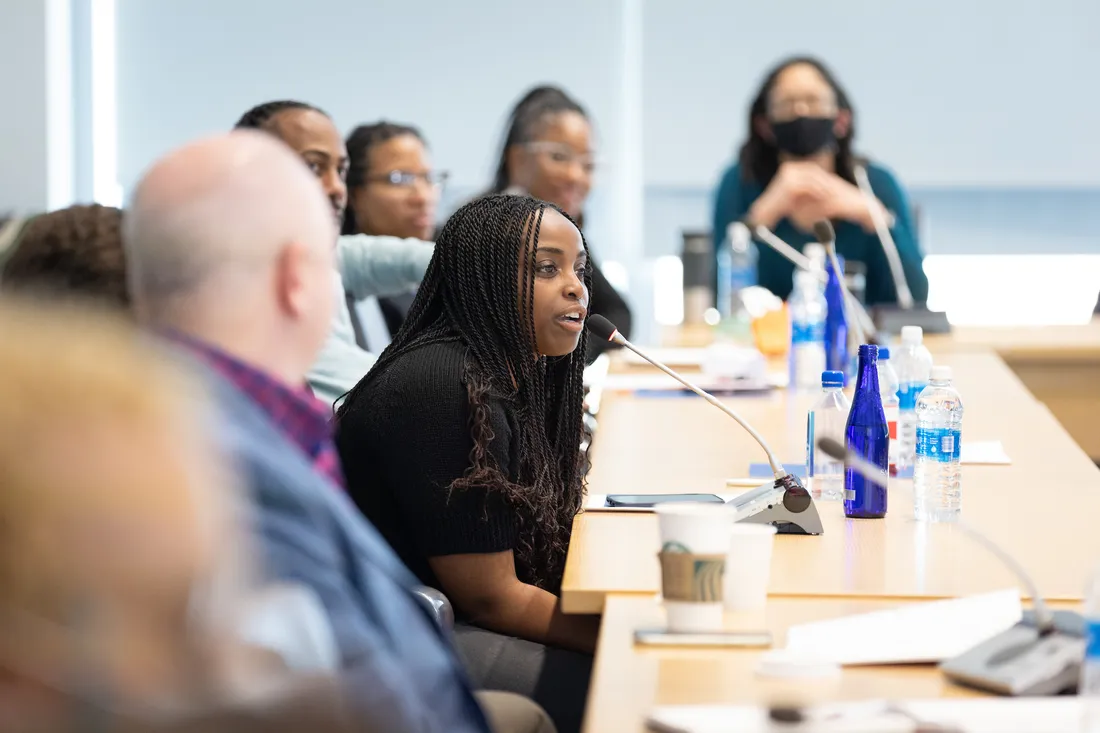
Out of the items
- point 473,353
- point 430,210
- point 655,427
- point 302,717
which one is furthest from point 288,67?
point 302,717

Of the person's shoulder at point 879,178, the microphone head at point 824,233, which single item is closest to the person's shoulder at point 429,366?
the microphone head at point 824,233

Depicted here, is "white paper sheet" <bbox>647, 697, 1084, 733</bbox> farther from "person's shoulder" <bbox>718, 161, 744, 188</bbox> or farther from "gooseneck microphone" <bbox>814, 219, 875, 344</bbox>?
"person's shoulder" <bbox>718, 161, 744, 188</bbox>

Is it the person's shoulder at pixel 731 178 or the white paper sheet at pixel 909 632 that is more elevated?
the person's shoulder at pixel 731 178

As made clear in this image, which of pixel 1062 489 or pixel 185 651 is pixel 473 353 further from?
pixel 185 651

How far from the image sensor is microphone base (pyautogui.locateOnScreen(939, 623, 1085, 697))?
3.85ft

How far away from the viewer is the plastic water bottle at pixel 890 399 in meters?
2.12

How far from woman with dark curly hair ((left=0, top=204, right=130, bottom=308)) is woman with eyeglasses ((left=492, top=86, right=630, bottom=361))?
247 cm

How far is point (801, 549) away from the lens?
170cm

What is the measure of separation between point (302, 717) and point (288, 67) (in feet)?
17.8

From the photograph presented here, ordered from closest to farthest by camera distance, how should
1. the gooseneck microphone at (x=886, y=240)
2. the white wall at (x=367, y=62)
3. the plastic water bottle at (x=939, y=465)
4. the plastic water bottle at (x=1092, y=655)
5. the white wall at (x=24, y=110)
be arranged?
1. the plastic water bottle at (x=1092, y=655)
2. the plastic water bottle at (x=939, y=465)
3. the gooseneck microphone at (x=886, y=240)
4. the white wall at (x=24, y=110)
5. the white wall at (x=367, y=62)

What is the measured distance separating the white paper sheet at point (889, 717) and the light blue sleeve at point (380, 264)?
6.18 feet

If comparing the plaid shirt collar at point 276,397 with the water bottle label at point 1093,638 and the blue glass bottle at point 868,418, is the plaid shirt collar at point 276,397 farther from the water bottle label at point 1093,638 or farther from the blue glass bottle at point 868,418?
the blue glass bottle at point 868,418

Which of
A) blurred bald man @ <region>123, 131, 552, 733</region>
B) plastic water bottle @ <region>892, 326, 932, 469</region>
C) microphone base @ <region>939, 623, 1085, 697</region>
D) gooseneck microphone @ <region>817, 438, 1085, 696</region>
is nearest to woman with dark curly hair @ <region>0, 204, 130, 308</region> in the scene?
blurred bald man @ <region>123, 131, 552, 733</region>

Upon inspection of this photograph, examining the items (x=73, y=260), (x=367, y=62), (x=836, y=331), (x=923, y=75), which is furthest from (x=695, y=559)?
(x=923, y=75)
